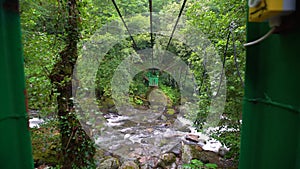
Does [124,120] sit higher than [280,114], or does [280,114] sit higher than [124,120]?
[280,114]

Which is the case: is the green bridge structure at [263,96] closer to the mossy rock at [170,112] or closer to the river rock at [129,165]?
the river rock at [129,165]

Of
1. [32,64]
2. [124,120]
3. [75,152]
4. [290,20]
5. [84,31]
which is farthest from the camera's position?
[124,120]

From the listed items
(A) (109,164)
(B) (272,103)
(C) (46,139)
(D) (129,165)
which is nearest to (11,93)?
(B) (272,103)

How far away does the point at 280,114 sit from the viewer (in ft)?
1.62

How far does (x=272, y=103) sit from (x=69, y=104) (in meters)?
2.14

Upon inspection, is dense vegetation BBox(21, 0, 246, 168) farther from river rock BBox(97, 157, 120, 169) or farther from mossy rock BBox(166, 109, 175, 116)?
mossy rock BBox(166, 109, 175, 116)

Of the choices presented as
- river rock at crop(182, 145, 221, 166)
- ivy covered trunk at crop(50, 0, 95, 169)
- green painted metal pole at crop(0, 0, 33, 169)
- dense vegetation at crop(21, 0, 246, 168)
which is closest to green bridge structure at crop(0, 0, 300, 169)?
green painted metal pole at crop(0, 0, 33, 169)

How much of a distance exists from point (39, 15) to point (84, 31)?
512 mm

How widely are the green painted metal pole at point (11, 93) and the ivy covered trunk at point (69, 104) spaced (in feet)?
6.00

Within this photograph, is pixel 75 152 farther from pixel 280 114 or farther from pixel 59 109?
pixel 280 114

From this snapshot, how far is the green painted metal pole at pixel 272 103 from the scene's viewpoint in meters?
0.45

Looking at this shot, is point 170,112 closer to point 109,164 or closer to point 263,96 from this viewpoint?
point 109,164

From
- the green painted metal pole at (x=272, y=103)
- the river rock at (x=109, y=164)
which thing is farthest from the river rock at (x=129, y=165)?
the green painted metal pole at (x=272, y=103)

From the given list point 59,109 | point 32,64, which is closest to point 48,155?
point 59,109
